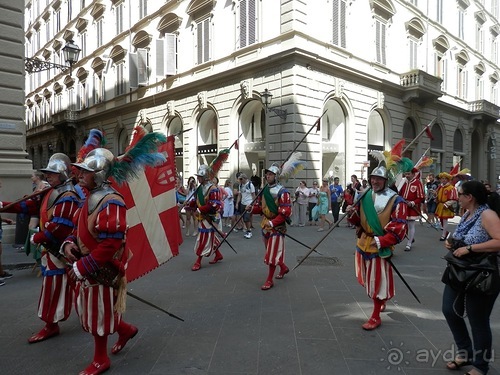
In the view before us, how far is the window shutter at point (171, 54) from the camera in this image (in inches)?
824

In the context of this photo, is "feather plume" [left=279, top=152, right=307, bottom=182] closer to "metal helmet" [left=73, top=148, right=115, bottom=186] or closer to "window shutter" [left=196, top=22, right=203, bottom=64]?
"metal helmet" [left=73, top=148, right=115, bottom=186]

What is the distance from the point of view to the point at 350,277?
666 centimetres

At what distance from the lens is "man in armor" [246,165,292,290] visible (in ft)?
19.9

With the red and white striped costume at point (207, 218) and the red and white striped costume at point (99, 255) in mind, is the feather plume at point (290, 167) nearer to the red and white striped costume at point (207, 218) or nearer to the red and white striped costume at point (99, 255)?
the red and white striped costume at point (207, 218)

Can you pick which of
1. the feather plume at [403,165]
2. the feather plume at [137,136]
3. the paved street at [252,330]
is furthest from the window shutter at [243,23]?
the feather plume at [137,136]

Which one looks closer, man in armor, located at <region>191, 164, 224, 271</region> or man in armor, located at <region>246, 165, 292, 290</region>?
man in armor, located at <region>246, 165, 292, 290</region>

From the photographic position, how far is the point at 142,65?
22.8 m

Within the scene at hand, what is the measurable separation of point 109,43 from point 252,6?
13480 millimetres

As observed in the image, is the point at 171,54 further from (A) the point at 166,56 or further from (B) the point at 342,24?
(B) the point at 342,24

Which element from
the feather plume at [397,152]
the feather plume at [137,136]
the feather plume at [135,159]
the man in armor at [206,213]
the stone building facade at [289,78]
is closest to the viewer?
the feather plume at [135,159]

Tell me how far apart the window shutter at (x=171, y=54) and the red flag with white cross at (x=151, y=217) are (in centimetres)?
1805

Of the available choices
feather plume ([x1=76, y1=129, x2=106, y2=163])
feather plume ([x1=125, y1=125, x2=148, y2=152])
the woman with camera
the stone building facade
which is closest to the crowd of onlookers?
the stone building facade

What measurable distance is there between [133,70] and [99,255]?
22201 mm

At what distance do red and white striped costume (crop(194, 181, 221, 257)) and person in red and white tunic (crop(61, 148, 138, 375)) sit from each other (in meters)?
3.94
